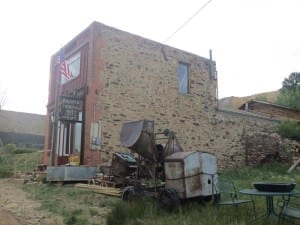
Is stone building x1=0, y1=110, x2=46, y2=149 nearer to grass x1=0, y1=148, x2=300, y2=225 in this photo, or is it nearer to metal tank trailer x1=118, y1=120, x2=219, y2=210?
grass x1=0, y1=148, x2=300, y2=225

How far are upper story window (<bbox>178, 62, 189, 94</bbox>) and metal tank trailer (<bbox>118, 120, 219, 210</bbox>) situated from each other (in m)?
9.36

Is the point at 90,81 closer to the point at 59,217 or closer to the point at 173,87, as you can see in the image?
the point at 173,87

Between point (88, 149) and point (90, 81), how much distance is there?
284cm

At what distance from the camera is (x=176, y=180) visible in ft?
27.2

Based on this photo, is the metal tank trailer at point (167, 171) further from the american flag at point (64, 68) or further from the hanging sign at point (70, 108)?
the american flag at point (64, 68)

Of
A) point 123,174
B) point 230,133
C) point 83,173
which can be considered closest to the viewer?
point 123,174

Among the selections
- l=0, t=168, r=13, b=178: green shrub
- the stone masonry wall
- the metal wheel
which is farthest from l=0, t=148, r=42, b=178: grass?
the metal wheel

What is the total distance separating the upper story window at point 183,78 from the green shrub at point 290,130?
6375 mm

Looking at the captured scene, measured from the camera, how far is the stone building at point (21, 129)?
43.9 m

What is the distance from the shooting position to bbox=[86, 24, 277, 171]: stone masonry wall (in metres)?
16.0

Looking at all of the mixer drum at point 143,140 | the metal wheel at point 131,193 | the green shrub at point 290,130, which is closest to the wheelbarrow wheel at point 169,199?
the metal wheel at point 131,193

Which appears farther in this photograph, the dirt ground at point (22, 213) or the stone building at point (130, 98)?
the stone building at point (130, 98)

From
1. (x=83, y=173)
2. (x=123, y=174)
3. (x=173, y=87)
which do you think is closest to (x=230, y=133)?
(x=173, y=87)

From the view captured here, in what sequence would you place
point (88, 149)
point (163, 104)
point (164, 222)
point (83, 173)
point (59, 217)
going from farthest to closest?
1. point (163, 104)
2. point (88, 149)
3. point (83, 173)
4. point (59, 217)
5. point (164, 222)
